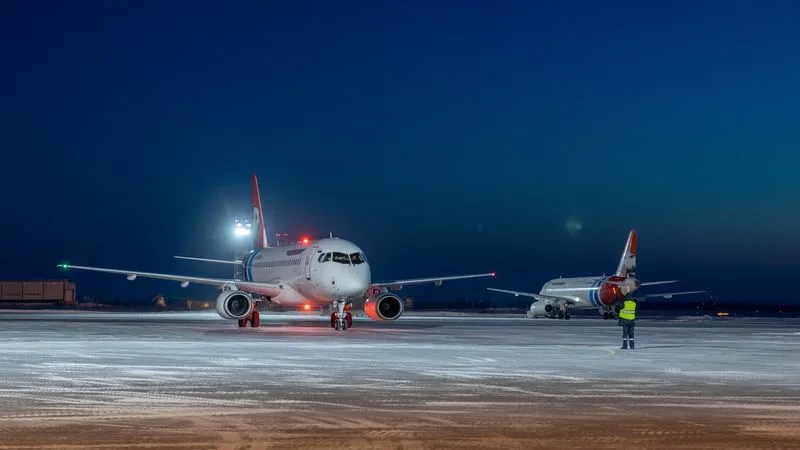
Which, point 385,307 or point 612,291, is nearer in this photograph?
point 385,307

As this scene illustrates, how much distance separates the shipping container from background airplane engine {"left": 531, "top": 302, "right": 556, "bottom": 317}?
60.6 meters

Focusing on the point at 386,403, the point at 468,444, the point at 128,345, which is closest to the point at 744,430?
the point at 468,444

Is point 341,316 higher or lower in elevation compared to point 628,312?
higher

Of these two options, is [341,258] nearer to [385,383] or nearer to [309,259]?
[309,259]

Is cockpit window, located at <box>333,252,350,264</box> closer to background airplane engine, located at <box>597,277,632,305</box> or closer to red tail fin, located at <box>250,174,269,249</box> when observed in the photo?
red tail fin, located at <box>250,174,269,249</box>

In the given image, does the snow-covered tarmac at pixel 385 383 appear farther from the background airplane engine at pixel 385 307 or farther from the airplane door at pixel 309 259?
the background airplane engine at pixel 385 307

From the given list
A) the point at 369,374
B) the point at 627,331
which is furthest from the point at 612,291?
the point at 369,374

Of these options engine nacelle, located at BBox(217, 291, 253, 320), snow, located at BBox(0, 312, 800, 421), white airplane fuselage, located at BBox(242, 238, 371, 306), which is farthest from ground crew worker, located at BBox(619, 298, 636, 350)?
engine nacelle, located at BBox(217, 291, 253, 320)

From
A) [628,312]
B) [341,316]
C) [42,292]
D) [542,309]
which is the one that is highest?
[42,292]

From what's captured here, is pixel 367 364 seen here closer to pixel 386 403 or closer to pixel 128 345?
pixel 386 403

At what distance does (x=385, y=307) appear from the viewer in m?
46.7

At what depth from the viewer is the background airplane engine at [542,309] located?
262 ft

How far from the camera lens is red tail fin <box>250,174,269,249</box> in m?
60.5

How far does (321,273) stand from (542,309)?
3862cm
